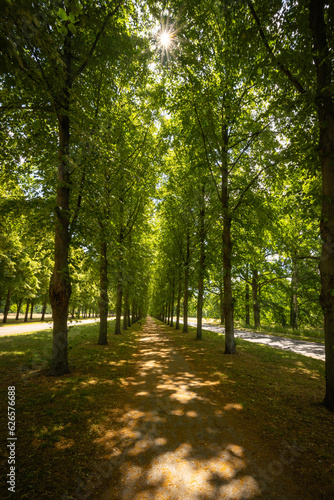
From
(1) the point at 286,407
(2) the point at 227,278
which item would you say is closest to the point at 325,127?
(1) the point at 286,407

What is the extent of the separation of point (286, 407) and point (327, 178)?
540 centimetres

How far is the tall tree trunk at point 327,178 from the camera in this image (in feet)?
15.8

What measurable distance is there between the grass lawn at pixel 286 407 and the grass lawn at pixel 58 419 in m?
2.81

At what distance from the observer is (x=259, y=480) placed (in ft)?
9.26

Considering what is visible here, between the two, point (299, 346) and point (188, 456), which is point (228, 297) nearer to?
point (188, 456)

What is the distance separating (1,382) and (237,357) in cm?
865

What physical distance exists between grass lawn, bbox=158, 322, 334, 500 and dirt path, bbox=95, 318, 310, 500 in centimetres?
19

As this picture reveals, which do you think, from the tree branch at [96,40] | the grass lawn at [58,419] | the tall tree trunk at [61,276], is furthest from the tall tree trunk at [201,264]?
the tree branch at [96,40]

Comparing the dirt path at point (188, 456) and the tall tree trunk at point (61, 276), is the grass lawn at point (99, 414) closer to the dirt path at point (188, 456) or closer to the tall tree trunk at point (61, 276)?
the dirt path at point (188, 456)

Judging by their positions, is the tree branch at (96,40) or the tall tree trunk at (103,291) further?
the tall tree trunk at (103,291)

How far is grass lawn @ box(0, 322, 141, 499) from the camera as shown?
9.02 ft

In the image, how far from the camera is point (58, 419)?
4078 mm

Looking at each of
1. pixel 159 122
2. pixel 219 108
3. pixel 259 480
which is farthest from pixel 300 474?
pixel 159 122

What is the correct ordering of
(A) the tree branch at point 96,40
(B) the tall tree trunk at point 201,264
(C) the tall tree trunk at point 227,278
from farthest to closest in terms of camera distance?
(B) the tall tree trunk at point 201,264 < (C) the tall tree trunk at point 227,278 < (A) the tree branch at point 96,40
